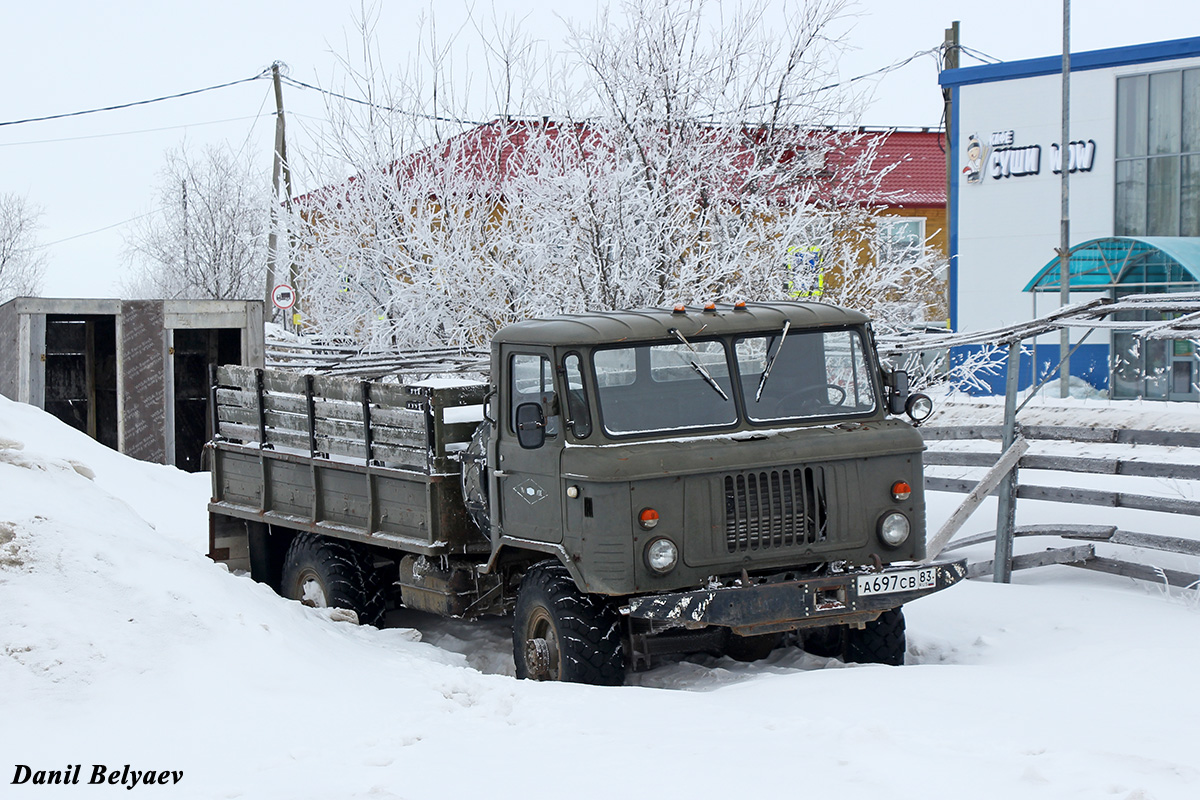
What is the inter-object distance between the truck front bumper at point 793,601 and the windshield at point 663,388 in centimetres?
94

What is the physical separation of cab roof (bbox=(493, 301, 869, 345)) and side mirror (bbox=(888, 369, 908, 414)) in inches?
14.9

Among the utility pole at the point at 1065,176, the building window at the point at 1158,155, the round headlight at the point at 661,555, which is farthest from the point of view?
the building window at the point at 1158,155

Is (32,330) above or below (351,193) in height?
below

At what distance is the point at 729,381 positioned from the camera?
283 inches

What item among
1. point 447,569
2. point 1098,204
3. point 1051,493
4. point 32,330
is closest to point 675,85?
point 1051,493

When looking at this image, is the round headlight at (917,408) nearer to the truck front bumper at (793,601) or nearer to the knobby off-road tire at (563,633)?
the truck front bumper at (793,601)

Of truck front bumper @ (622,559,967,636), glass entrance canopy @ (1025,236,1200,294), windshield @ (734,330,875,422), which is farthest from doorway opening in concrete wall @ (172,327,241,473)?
glass entrance canopy @ (1025,236,1200,294)

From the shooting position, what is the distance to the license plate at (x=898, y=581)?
6.80 meters

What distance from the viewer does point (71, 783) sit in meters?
4.93

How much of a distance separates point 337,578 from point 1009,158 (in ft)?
74.8

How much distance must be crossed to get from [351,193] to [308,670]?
35.5ft

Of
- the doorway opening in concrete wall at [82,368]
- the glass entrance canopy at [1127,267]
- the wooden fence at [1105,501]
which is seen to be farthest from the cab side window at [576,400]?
the glass entrance canopy at [1127,267]

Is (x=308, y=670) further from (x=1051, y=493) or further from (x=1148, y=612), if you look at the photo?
(x=1051, y=493)

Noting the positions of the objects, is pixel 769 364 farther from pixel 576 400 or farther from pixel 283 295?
pixel 283 295
